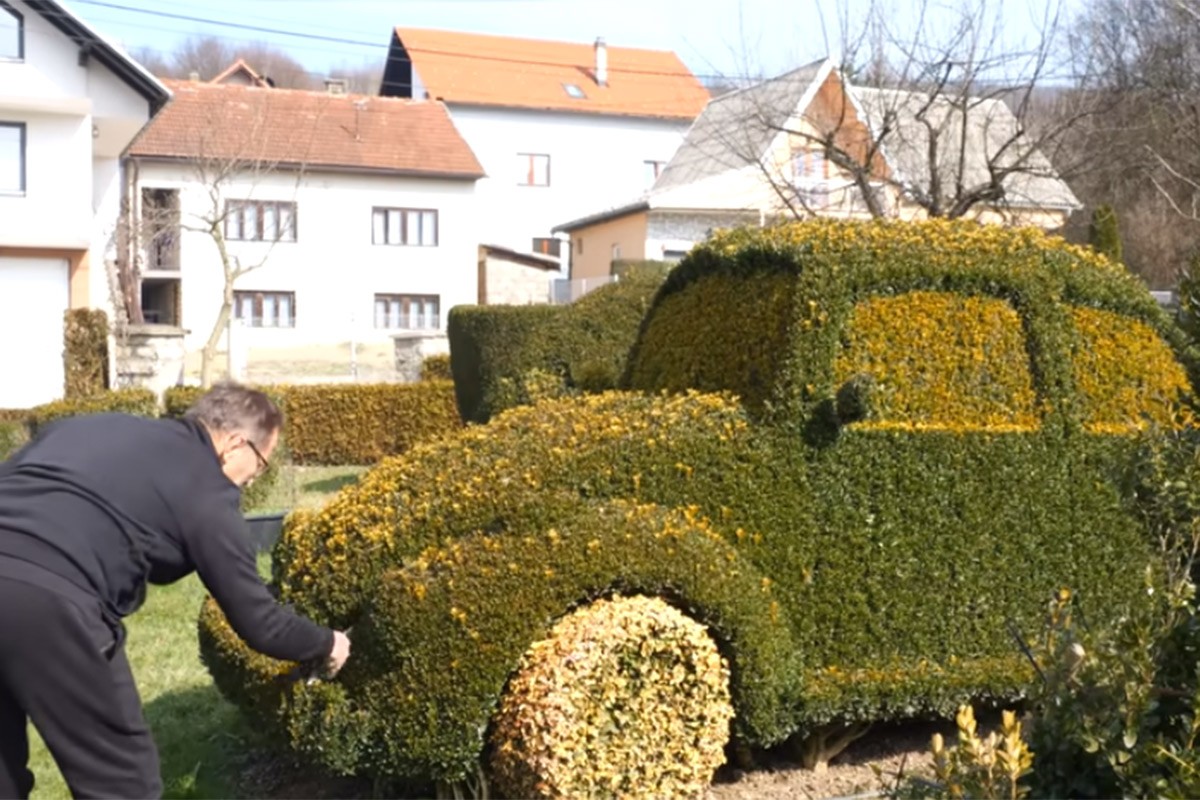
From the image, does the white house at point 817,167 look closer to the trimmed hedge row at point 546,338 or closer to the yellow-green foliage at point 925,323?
the trimmed hedge row at point 546,338

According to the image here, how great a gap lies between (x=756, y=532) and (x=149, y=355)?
1867 centimetres

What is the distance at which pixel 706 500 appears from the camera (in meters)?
5.71

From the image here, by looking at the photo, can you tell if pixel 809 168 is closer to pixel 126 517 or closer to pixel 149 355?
pixel 149 355

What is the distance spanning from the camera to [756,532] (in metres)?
5.75

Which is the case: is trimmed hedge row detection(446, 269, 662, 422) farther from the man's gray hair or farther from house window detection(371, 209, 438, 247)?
house window detection(371, 209, 438, 247)

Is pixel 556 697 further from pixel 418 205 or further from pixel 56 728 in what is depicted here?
pixel 418 205

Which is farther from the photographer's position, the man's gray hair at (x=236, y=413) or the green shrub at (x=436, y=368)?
the green shrub at (x=436, y=368)

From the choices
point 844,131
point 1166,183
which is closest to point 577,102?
point 1166,183

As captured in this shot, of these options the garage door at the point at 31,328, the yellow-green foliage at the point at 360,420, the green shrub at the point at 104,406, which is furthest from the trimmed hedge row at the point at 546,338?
the garage door at the point at 31,328

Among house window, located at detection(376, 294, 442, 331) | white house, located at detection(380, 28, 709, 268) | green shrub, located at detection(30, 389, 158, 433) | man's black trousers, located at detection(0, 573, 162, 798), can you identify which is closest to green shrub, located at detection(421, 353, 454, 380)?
green shrub, located at detection(30, 389, 158, 433)

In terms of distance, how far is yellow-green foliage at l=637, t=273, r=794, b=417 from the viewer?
6141mm

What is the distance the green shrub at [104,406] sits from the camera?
53.8 feet

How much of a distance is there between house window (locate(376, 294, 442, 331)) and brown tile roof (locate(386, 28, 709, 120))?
15.4m

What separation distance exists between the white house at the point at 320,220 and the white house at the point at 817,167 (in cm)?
483
